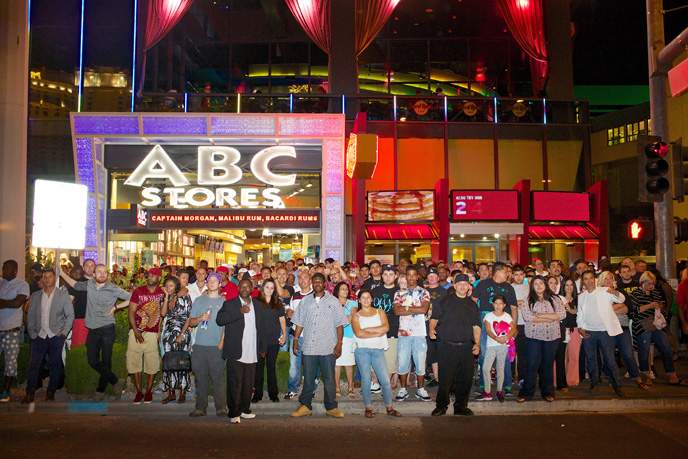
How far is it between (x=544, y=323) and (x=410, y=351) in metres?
2.21

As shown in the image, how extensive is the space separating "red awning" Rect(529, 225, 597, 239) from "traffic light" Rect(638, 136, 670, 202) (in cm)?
1105

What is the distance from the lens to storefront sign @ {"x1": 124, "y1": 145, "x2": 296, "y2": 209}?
64.1ft

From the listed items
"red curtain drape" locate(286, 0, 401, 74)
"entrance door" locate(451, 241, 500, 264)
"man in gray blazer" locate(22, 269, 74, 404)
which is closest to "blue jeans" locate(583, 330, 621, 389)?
"man in gray blazer" locate(22, 269, 74, 404)

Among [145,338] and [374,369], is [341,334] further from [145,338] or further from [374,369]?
[145,338]

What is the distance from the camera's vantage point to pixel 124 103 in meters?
26.5

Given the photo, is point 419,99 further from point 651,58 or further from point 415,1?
point 651,58

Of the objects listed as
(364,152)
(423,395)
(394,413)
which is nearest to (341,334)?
(394,413)

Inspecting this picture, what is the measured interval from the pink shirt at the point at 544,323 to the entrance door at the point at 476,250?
1369 centimetres

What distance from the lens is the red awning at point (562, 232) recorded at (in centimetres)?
2114

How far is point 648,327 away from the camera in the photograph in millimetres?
10086

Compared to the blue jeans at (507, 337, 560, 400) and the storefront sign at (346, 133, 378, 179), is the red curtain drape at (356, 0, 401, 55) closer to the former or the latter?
the storefront sign at (346, 133, 378, 179)

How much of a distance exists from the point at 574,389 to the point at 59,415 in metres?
8.45

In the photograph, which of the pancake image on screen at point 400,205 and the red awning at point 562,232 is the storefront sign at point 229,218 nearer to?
the pancake image on screen at point 400,205

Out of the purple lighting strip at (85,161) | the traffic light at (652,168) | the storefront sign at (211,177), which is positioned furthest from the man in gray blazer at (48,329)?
the purple lighting strip at (85,161)
